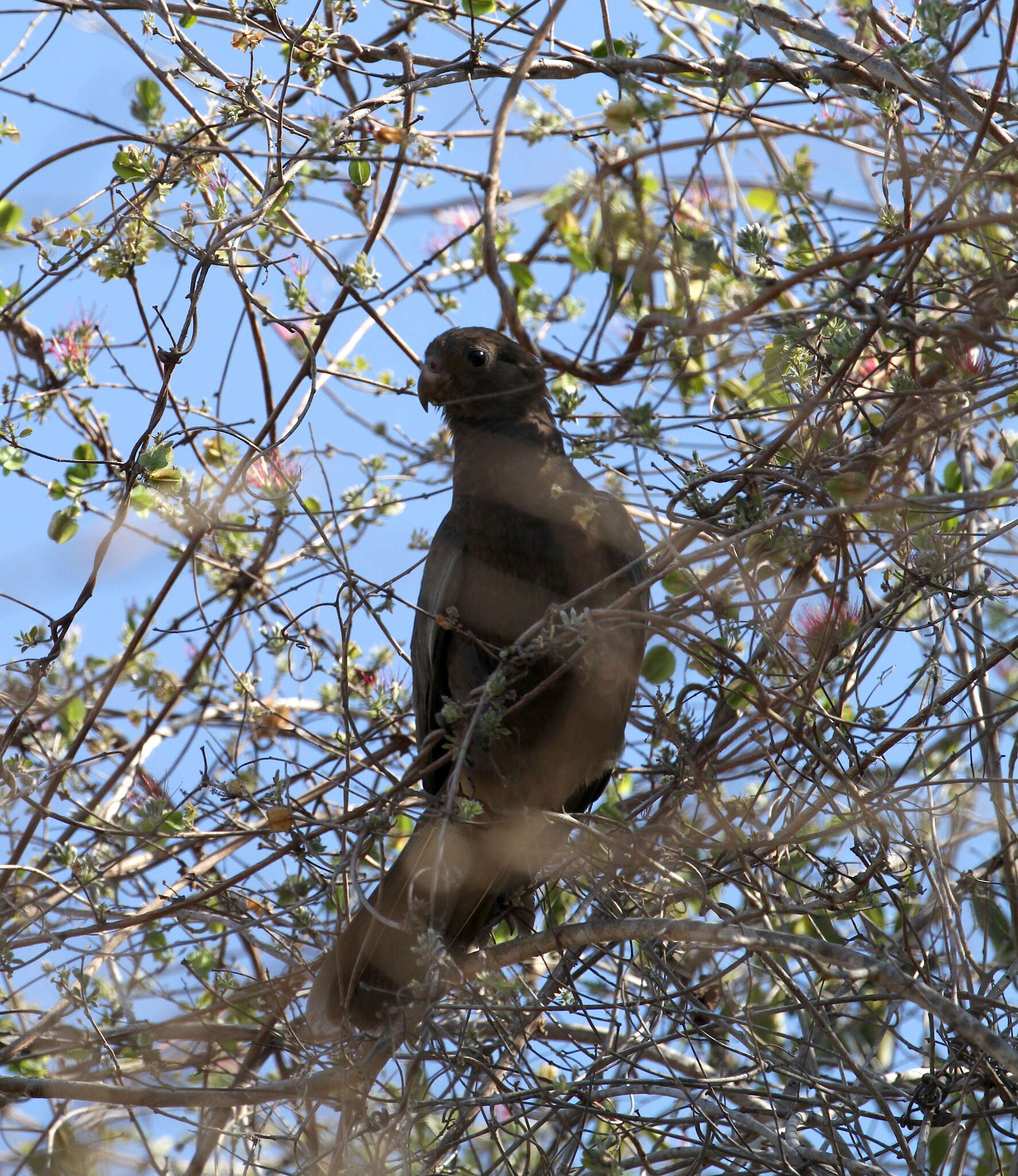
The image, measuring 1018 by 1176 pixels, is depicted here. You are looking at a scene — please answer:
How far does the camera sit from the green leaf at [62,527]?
200 inches

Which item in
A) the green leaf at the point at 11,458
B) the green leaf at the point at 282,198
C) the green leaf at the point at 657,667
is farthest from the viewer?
the green leaf at the point at 657,667

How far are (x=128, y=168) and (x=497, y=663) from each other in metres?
2.13

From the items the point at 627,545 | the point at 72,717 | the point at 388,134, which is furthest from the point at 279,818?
the point at 388,134

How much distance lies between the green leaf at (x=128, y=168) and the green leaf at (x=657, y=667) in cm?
282

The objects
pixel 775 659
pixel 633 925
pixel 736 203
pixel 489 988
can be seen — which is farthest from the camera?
pixel 736 203

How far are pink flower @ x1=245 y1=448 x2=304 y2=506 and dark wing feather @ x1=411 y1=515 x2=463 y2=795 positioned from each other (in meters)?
0.73

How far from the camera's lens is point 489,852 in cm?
461

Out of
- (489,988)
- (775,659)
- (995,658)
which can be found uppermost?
(775,659)

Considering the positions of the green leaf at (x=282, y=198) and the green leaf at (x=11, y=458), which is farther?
the green leaf at (x=11, y=458)

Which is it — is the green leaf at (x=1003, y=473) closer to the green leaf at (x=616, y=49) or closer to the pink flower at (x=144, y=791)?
the green leaf at (x=616, y=49)

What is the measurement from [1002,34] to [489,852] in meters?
3.15

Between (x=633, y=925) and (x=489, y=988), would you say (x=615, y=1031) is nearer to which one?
(x=633, y=925)

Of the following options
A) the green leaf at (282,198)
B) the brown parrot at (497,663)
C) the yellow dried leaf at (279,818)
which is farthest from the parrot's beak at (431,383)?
the yellow dried leaf at (279,818)

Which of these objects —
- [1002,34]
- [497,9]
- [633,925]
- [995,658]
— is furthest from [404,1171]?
[497,9]
